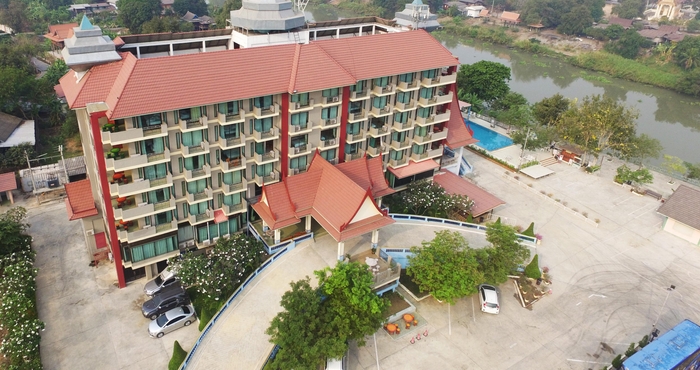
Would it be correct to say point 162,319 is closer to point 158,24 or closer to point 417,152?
point 417,152

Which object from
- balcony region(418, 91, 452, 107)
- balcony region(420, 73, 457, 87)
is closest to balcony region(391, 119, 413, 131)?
balcony region(418, 91, 452, 107)

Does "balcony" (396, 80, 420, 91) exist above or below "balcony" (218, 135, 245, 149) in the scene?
above

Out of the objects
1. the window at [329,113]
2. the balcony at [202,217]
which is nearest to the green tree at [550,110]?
the window at [329,113]

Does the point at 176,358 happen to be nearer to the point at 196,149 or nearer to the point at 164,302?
the point at 164,302

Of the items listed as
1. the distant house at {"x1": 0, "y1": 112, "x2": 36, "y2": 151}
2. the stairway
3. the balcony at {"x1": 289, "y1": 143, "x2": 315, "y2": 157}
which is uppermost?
the balcony at {"x1": 289, "y1": 143, "x2": 315, "y2": 157}

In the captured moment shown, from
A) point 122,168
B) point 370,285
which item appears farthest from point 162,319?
point 370,285

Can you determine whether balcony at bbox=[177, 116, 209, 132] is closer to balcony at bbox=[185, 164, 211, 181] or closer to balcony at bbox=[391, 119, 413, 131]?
balcony at bbox=[185, 164, 211, 181]

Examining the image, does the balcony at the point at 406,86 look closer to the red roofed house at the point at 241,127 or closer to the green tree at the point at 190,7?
the red roofed house at the point at 241,127
